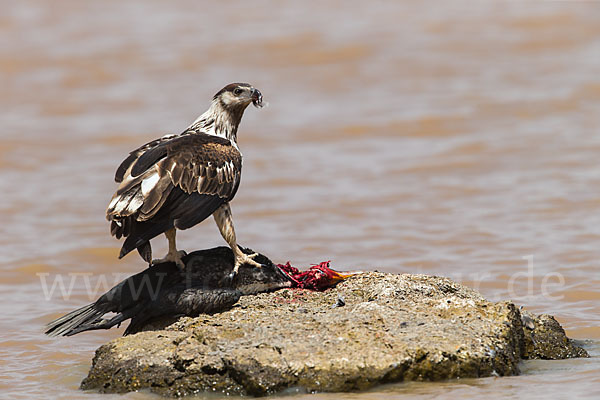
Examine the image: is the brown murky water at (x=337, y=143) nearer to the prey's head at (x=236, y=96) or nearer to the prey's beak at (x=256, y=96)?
the prey's head at (x=236, y=96)

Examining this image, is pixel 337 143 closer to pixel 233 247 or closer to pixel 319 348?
pixel 233 247

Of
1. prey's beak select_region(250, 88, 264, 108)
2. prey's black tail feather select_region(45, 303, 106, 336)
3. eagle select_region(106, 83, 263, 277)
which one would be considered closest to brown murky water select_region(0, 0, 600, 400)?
prey's black tail feather select_region(45, 303, 106, 336)

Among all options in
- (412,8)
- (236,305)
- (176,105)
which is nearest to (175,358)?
(236,305)

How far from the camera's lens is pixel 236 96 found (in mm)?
7051

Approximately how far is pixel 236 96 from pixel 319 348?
2.33 m

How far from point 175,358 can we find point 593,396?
2.29 meters

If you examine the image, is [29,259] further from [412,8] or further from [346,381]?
[412,8]

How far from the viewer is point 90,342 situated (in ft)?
24.5

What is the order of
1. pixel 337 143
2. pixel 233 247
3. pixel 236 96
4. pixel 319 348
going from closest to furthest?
pixel 319 348, pixel 233 247, pixel 236 96, pixel 337 143

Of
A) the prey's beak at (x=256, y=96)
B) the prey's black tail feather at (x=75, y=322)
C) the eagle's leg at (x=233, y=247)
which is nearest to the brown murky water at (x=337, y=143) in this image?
the prey's black tail feather at (x=75, y=322)

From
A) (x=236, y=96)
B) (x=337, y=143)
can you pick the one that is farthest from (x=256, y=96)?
(x=337, y=143)

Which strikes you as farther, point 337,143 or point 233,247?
point 337,143

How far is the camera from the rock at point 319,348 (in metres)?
5.33

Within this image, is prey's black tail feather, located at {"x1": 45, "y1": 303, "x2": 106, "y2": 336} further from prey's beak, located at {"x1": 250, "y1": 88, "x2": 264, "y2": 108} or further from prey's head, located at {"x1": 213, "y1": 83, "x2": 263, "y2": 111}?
prey's beak, located at {"x1": 250, "y1": 88, "x2": 264, "y2": 108}
